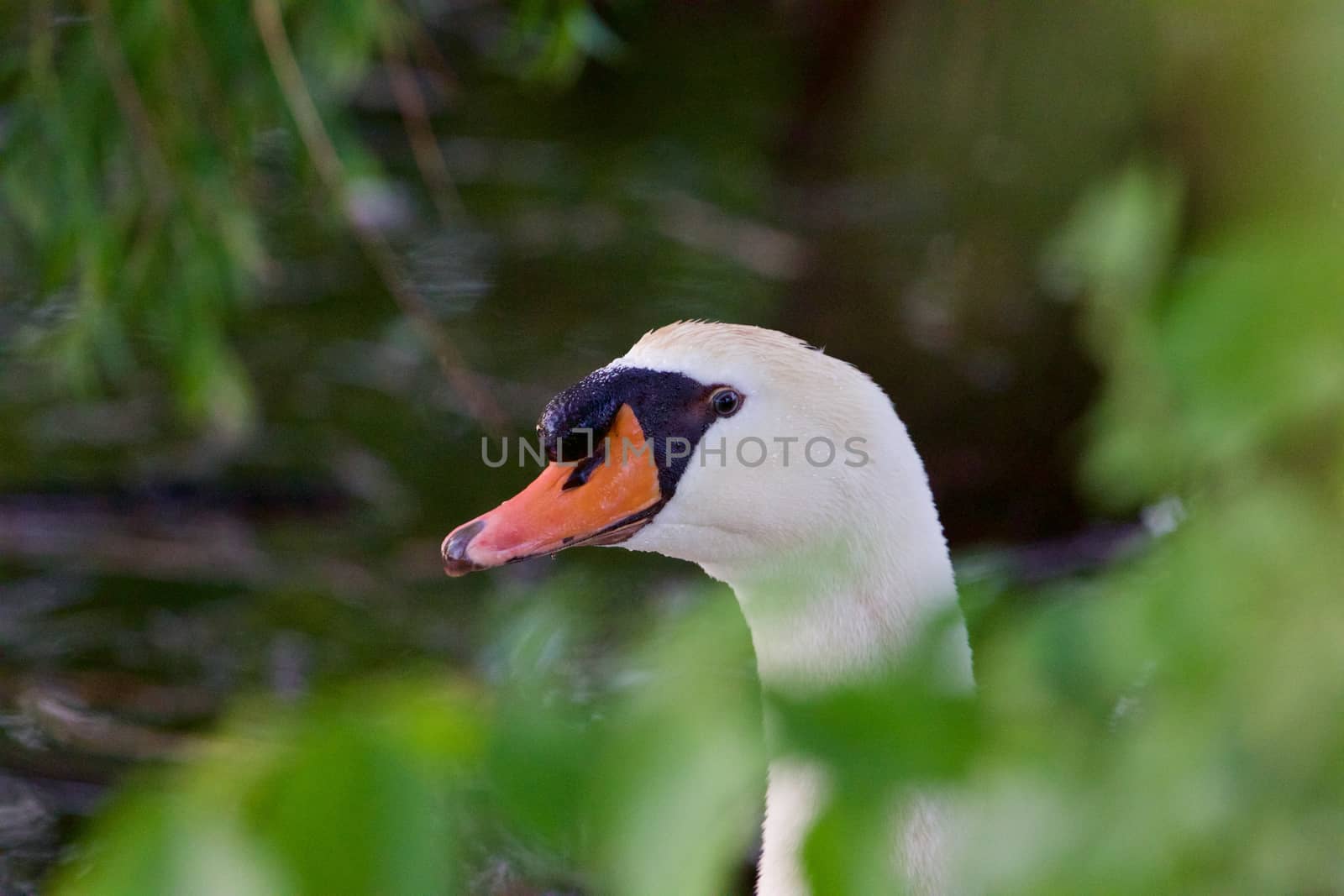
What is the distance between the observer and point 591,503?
1.77 meters

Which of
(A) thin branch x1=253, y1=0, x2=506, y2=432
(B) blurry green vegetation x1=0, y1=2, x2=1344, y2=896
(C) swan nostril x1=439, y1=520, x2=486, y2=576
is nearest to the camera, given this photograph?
(B) blurry green vegetation x1=0, y1=2, x2=1344, y2=896

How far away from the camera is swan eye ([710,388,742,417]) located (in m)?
1.77

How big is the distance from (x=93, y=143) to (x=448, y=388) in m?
2.01

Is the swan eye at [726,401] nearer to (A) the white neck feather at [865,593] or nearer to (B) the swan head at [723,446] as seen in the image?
(B) the swan head at [723,446]

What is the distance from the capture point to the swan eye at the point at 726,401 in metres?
1.77

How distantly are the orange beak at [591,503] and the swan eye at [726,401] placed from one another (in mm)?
85

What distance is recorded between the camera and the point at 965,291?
216 inches

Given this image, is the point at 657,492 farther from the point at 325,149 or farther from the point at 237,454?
the point at 237,454

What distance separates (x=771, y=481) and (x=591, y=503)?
20 cm

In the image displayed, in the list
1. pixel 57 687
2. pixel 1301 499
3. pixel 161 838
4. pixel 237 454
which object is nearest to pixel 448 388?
pixel 237 454

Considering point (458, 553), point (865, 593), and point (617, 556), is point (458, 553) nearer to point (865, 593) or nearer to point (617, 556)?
point (865, 593)

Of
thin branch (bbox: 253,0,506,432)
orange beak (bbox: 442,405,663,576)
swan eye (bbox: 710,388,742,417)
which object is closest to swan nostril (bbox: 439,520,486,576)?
orange beak (bbox: 442,405,663,576)

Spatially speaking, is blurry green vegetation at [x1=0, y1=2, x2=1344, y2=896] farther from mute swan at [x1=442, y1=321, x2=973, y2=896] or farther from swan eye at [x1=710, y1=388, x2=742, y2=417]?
swan eye at [x1=710, y1=388, x2=742, y2=417]

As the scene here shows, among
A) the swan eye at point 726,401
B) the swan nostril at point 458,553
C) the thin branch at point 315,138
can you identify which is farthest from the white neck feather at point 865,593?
the thin branch at point 315,138
